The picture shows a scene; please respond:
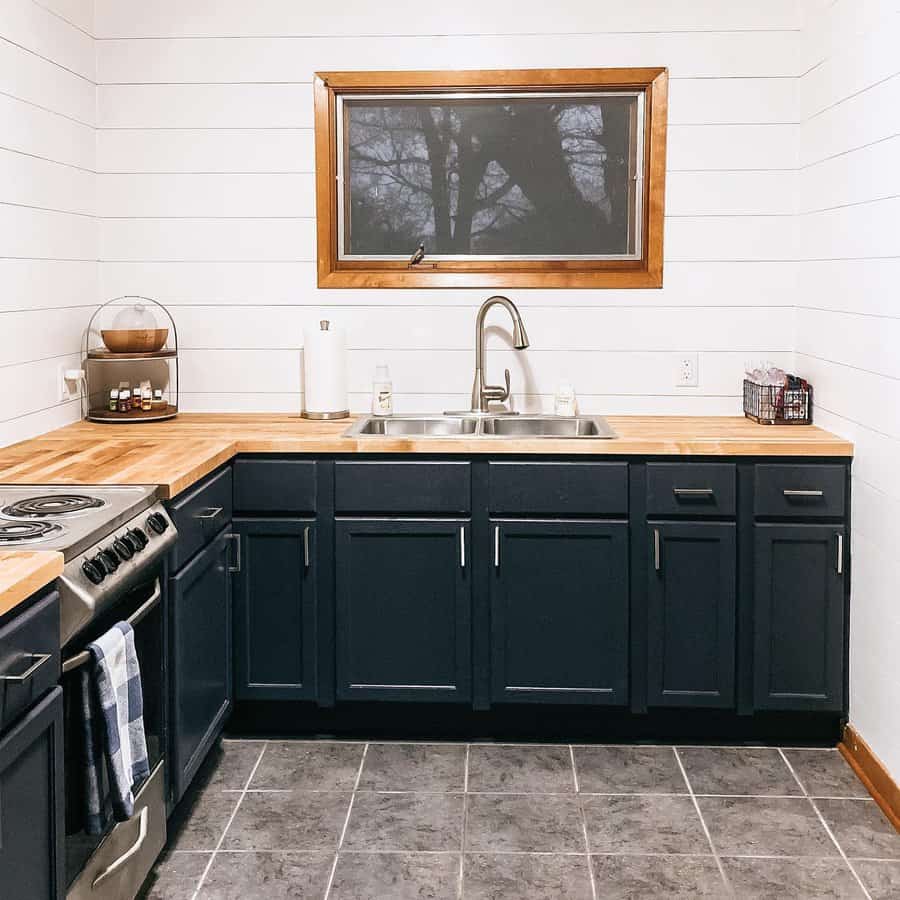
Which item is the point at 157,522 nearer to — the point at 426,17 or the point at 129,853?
the point at 129,853

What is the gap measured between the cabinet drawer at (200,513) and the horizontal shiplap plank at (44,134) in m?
1.06

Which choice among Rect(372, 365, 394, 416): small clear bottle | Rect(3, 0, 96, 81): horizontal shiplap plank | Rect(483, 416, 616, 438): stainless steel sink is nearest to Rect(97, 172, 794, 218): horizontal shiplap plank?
Rect(3, 0, 96, 81): horizontal shiplap plank

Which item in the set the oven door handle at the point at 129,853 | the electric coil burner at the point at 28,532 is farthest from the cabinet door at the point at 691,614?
the electric coil burner at the point at 28,532

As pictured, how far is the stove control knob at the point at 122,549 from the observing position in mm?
2250

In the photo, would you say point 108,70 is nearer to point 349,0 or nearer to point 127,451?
point 349,0

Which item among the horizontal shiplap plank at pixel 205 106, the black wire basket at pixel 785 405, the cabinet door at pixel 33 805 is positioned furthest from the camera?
the horizontal shiplap plank at pixel 205 106

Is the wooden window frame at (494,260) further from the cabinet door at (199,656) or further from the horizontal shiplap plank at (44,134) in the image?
the cabinet door at (199,656)

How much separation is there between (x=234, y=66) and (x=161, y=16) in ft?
0.93

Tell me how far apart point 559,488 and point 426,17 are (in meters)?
1.60

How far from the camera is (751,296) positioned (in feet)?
12.5

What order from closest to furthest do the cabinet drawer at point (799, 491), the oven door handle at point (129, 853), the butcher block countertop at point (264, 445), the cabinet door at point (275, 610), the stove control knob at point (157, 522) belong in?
the oven door handle at point (129, 853), the stove control knob at point (157, 522), the butcher block countertop at point (264, 445), the cabinet drawer at point (799, 491), the cabinet door at point (275, 610)

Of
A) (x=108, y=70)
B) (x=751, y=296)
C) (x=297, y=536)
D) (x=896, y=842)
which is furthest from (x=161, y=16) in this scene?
(x=896, y=842)

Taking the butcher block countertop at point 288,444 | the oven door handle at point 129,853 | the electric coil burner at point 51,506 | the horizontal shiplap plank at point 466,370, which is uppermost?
the horizontal shiplap plank at point 466,370

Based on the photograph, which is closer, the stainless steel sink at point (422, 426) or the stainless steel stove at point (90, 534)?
the stainless steel stove at point (90, 534)
